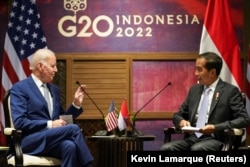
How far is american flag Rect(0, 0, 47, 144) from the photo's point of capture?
6.18 meters

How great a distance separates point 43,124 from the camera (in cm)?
467

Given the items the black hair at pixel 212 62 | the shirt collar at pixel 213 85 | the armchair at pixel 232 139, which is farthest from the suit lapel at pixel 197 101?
the armchair at pixel 232 139

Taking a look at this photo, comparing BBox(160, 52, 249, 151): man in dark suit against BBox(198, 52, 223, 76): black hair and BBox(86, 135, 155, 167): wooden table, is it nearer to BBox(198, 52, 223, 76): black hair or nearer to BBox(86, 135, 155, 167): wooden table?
BBox(198, 52, 223, 76): black hair

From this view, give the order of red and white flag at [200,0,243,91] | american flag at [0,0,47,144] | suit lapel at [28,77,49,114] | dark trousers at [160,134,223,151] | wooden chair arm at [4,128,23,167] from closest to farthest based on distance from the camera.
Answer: wooden chair arm at [4,128,23,167] → dark trousers at [160,134,223,151] → suit lapel at [28,77,49,114] → red and white flag at [200,0,243,91] → american flag at [0,0,47,144]

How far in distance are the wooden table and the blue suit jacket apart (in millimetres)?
519

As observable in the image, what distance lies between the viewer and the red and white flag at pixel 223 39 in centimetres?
597

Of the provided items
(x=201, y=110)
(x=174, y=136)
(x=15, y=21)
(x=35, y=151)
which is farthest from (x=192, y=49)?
(x=35, y=151)

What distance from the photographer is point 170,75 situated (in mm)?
6477

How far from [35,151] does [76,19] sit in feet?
7.58

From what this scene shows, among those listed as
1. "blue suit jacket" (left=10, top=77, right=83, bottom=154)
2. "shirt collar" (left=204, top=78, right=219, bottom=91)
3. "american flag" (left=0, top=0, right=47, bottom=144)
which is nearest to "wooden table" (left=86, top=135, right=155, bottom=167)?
"blue suit jacket" (left=10, top=77, right=83, bottom=154)

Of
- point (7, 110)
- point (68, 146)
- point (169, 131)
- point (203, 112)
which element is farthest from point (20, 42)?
point (203, 112)

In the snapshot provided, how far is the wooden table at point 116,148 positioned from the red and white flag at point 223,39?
1.66 m

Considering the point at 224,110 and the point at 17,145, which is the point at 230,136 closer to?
the point at 224,110

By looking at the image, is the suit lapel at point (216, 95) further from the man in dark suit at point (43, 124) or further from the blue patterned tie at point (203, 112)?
the man in dark suit at point (43, 124)
